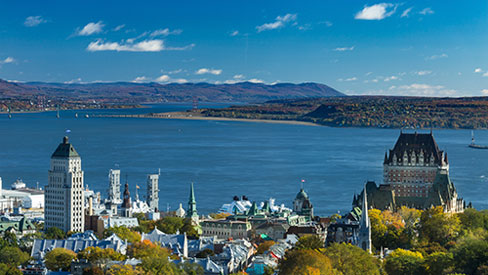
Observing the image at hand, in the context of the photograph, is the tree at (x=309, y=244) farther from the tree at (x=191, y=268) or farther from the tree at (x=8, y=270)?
the tree at (x=8, y=270)

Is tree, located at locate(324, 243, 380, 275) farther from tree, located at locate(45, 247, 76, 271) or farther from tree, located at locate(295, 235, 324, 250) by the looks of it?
tree, located at locate(45, 247, 76, 271)

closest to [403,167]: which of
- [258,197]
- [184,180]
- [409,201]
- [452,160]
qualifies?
[409,201]

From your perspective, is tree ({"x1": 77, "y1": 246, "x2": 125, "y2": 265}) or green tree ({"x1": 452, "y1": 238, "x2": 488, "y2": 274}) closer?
green tree ({"x1": 452, "y1": 238, "x2": 488, "y2": 274})

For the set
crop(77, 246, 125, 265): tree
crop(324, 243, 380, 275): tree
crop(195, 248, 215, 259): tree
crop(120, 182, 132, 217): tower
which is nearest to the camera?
crop(324, 243, 380, 275): tree

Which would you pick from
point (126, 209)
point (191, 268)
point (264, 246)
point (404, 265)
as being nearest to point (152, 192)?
point (126, 209)

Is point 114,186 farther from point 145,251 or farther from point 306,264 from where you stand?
point 306,264

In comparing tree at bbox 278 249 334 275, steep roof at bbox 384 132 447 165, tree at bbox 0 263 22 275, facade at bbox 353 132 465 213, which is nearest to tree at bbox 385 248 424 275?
tree at bbox 278 249 334 275

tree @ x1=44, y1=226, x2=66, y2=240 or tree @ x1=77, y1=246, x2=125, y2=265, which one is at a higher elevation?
tree @ x1=77, y1=246, x2=125, y2=265
